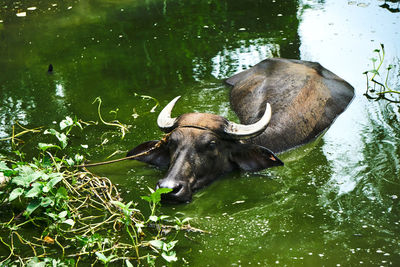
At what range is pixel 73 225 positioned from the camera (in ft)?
13.5

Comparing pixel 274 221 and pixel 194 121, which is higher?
pixel 194 121

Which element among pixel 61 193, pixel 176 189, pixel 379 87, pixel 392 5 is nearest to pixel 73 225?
pixel 61 193

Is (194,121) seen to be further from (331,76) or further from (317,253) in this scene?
(331,76)

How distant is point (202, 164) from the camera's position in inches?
190

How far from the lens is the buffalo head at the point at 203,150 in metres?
4.75

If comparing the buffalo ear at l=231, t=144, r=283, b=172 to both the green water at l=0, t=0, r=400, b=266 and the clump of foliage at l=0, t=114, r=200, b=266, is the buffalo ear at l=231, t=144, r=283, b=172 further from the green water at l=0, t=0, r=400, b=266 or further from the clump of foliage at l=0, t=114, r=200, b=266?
the clump of foliage at l=0, t=114, r=200, b=266

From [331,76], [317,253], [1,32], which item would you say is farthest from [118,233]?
[1,32]

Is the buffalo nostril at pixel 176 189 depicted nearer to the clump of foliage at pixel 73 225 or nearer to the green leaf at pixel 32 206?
the clump of foliage at pixel 73 225

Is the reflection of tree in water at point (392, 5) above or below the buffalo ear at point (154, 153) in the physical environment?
below

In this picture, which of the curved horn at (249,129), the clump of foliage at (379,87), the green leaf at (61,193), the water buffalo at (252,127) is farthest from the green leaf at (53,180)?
the clump of foliage at (379,87)

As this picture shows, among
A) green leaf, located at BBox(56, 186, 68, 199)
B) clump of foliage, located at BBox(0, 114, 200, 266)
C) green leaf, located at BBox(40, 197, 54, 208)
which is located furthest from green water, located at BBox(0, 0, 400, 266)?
green leaf, located at BBox(40, 197, 54, 208)

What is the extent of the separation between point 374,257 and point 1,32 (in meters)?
8.43

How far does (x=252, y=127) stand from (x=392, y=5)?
20.2 feet

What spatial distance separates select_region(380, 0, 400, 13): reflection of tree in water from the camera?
9633mm
